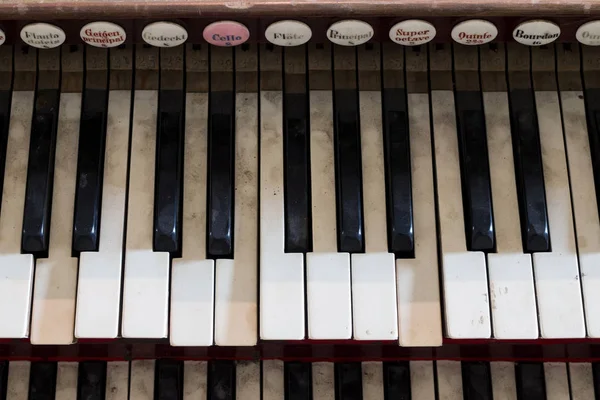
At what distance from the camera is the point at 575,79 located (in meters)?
2.09

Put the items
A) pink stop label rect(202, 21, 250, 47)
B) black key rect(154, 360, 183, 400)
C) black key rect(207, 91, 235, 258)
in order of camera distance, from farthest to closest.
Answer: black key rect(154, 360, 183, 400) → black key rect(207, 91, 235, 258) → pink stop label rect(202, 21, 250, 47)

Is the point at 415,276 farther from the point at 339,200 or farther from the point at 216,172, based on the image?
the point at 216,172

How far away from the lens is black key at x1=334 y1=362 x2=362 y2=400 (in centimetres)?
208

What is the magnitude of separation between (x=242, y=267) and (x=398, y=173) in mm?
466

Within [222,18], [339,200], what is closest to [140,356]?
[339,200]

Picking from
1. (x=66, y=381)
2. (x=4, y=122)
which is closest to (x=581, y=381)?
(x=66, y=381)

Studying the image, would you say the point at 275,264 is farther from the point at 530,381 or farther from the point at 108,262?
the point at 530,381

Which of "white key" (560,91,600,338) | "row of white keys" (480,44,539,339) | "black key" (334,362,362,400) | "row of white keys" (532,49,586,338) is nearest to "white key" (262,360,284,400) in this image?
"black key" (334,362,362,400)

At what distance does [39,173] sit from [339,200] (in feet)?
2.54

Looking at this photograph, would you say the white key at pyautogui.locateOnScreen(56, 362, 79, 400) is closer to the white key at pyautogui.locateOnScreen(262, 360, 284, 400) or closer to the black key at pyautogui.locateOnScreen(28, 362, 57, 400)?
the black key at pyautogui.locateOnScreen(28, 362, 57, 400)

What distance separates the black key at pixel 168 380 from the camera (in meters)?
2.07

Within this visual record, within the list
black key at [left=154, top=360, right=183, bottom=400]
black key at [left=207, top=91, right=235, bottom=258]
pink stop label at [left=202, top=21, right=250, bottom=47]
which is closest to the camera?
pink stop label at [left=202, top=21, right=250, bottom=47]

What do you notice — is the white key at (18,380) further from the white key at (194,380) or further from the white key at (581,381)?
the white key at (581,381)

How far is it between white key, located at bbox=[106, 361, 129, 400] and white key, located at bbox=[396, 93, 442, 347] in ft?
2.55
